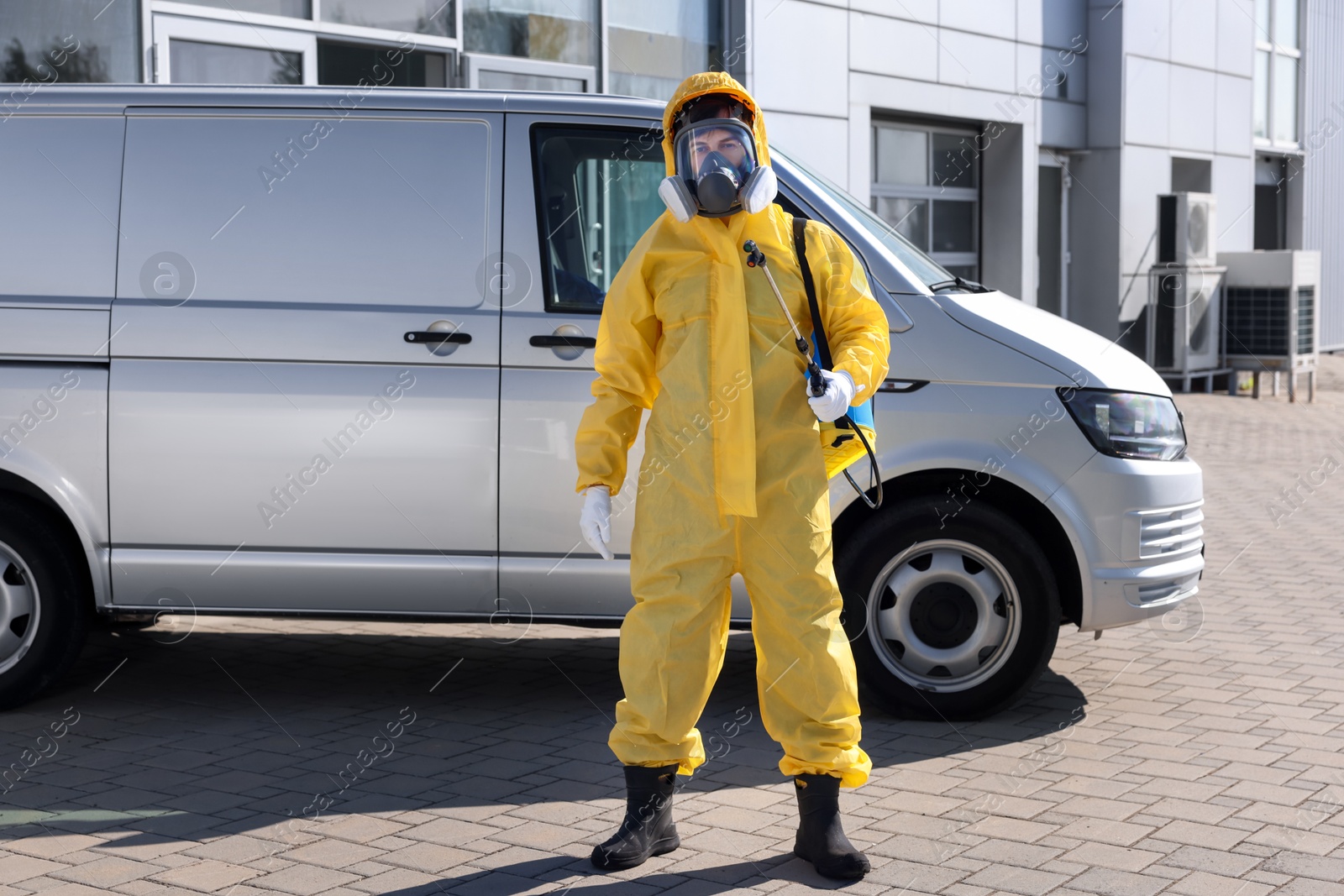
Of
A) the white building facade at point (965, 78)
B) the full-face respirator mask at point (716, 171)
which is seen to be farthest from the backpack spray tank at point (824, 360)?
the white building facade at point (965, 78)

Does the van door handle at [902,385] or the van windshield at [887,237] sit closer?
the van door handle at [902,385]

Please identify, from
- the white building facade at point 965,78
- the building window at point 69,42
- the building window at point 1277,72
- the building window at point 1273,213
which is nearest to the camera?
the building window at point 69,42

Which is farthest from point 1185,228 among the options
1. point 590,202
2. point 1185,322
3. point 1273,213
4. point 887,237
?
point 590,202

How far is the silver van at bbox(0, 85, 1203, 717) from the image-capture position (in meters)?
5.08

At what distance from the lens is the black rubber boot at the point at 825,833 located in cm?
385

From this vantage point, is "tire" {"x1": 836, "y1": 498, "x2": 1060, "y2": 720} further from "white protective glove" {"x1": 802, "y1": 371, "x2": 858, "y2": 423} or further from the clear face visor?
the clear face visor

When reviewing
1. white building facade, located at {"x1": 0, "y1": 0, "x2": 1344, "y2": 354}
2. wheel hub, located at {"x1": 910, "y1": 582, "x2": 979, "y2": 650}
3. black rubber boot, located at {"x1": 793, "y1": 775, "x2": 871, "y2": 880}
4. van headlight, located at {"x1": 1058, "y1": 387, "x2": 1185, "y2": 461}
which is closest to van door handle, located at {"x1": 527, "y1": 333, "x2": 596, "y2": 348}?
wheel hub, located at {"x1": 910, "y1": 582, "x2": 979, "y2": 650}

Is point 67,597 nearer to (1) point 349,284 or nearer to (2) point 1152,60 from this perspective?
(1) point 349,284

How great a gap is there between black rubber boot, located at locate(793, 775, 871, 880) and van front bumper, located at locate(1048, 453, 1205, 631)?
159 centimetres

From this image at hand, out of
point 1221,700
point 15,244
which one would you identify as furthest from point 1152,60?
point 15,244

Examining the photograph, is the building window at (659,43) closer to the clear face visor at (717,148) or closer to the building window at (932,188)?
the building window at (932,188)

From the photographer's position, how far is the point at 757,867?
395 cm

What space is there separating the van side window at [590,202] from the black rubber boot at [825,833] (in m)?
1.89

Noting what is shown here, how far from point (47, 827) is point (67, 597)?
47.3 inches
